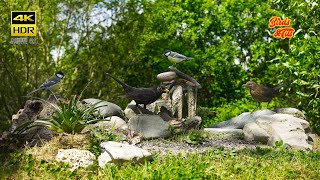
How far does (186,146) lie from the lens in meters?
7.18

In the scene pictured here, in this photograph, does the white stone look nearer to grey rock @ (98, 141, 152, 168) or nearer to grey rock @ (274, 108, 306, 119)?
grey rock @ (98, 141, 152, 168)

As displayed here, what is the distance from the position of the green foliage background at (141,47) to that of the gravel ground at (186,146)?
183 inches

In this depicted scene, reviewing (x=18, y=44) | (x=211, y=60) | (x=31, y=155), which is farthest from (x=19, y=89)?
(x=31, y=155)

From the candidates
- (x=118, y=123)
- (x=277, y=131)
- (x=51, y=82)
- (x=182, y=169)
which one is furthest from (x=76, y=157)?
(x=277, y=131)

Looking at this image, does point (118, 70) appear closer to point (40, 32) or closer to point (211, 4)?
point (40, 32)

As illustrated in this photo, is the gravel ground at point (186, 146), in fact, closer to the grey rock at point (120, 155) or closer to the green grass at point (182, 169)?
the green grass at point (182, 169)

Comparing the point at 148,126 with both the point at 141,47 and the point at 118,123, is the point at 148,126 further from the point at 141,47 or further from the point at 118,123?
the point at 141,47

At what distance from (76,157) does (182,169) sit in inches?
50.0

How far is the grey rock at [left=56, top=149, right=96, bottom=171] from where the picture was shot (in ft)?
19.0

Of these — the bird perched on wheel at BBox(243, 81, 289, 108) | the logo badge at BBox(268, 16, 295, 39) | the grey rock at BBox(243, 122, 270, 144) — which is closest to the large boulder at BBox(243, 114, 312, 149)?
the grey rock at BBox(243, 122, 270, 144)

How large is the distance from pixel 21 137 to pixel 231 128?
3860 mm

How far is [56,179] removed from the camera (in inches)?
217

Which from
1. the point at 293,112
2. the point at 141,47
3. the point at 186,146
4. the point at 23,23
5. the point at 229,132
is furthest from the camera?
the point at 141,47

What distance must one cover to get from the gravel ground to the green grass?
46 centimetres
